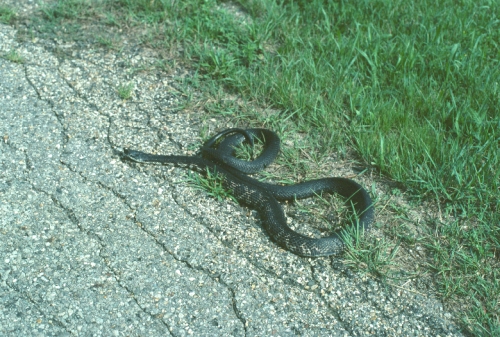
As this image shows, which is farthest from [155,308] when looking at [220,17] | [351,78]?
[220,17]

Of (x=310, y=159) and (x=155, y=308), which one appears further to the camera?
(x=310, y=159)

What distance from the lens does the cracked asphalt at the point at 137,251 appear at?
13.0 feet

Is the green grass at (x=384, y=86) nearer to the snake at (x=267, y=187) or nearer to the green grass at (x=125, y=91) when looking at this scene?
Result: the snake at (x=267, y=187)

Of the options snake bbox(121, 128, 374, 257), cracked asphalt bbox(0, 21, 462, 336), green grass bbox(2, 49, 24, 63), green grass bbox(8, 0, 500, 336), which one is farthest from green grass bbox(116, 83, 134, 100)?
green grass bbox(2, 49, 24, 63)

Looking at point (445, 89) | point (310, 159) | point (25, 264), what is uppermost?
point (445, 89)

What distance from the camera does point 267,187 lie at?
4961 mm

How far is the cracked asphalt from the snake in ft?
0.27

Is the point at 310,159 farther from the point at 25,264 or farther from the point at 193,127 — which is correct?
the point at 25,264

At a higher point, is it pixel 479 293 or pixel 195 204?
pixel 479 293

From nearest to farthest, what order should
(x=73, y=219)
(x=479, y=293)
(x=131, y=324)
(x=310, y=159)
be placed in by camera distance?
(x=131, y=324), (x=479, y=293), (x=73, y=219), (x=310, y=159)

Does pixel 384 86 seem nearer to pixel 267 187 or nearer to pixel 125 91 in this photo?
pixel 267 187

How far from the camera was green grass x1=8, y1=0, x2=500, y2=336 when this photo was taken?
461cm

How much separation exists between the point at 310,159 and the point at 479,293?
180 centimetres

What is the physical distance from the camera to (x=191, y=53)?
6406 mm
